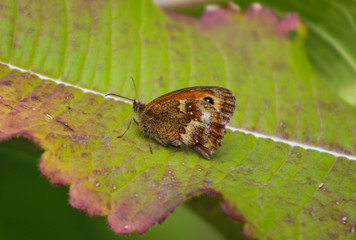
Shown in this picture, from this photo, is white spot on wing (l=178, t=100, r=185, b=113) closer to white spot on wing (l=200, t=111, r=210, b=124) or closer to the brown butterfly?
the brown butterfly

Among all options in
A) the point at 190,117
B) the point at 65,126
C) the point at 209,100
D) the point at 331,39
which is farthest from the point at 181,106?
the point at 331,39

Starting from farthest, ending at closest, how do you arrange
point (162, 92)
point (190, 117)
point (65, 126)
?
point (162, 92) < point (190, 117) < point (65, 126)

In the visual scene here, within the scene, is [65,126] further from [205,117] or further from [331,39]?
[331,39]

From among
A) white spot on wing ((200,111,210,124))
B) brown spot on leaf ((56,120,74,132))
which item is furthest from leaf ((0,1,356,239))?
white spot on wing ((200,111,210,124))

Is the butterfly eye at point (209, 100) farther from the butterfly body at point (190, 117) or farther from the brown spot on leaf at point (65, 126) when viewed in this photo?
the brown spot on leaf at point (65, 126)

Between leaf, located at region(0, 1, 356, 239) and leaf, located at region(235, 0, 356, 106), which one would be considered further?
leaf, located at region(235, 0, 356, 106)

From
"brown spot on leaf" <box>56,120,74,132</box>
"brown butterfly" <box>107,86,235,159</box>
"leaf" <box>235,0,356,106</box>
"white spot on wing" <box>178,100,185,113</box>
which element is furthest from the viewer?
"leaf" <box>235,0,356,106</box>
